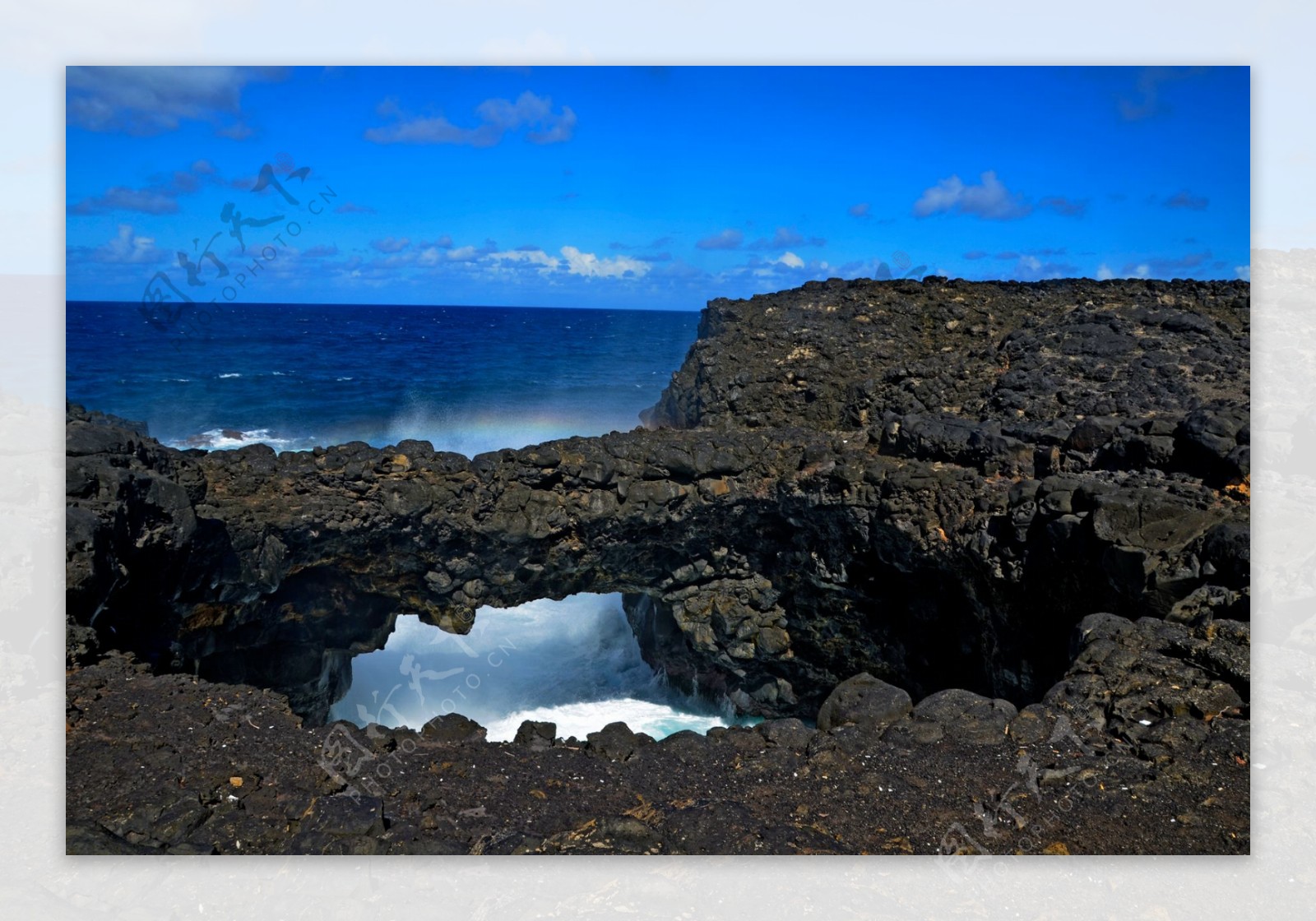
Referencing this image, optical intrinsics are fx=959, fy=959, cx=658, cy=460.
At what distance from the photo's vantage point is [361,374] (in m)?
31.7

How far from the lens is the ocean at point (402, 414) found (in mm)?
16344

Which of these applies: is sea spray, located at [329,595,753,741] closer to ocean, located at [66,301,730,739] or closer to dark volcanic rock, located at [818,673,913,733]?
ocean, located at [66,301,730,739]

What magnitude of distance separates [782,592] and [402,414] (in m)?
23.5

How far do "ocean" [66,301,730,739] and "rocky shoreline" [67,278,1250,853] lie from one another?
1.22 m

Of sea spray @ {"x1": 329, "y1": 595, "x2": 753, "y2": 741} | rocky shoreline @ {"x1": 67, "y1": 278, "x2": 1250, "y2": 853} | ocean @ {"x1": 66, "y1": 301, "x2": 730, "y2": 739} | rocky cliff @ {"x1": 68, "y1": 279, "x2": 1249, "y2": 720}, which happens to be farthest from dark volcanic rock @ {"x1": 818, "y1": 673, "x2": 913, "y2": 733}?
sea spray @ {"x1": 329, "y1": 595, "x2": 753, "y2": 741}

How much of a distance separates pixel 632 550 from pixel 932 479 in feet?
15.9

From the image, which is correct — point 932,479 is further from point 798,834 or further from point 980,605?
point 798,834

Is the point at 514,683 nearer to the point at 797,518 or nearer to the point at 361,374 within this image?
the point at 797,518

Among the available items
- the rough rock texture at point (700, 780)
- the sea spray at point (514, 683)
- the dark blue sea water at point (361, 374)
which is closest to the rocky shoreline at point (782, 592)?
the rough rock texture at point (700, 780)

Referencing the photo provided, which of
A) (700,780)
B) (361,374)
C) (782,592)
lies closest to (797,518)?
(782,592)

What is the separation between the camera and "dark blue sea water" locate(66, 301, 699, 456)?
15742 millimetres

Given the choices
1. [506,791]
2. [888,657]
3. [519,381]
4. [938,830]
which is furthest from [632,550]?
[519,381]

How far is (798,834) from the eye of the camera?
6.59 m

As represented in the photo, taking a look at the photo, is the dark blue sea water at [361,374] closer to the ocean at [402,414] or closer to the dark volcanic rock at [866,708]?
the ocean at [402,414]
